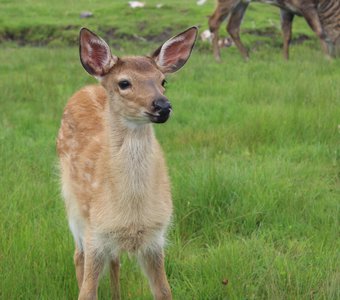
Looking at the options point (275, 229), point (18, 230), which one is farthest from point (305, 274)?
point (18, 230)

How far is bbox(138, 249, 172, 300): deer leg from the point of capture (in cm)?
363

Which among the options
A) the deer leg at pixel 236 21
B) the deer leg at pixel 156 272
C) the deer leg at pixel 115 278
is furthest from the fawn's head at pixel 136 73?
the deer leg at pixel 236 21

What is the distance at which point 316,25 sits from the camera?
13883 mm

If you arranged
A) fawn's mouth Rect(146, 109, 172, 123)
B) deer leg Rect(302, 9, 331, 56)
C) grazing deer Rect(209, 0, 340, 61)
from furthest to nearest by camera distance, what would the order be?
grazing deer Rect(209, 0, 340, 61)
deer leg Rect(302, 9, 331, 56)
fawn's mouth Rect(146, 109, 172, 123)

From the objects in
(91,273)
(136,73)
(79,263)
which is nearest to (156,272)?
(91,273)

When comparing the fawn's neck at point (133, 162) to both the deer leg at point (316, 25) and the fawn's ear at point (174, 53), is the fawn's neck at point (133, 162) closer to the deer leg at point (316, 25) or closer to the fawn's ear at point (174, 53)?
the fawn's ear at point (174, 53)

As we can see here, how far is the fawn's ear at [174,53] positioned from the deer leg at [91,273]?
3.56ft

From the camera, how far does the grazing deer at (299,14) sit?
13.6m

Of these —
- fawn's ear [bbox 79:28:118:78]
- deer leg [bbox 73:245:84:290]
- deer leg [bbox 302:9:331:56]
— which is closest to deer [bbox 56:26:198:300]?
fawn's ear [bbox 79:28:118:78]

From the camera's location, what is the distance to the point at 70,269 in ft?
13.6

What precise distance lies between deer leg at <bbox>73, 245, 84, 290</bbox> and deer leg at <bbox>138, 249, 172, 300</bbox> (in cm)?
46

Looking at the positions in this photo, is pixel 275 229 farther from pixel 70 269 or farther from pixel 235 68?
pixel 235 68

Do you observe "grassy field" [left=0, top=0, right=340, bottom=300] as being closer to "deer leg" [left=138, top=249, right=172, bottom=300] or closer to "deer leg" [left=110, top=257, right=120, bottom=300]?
"deer leg" [left=110, top=257, right=120, bottom=300]

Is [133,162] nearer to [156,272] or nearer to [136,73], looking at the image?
[136,73]
